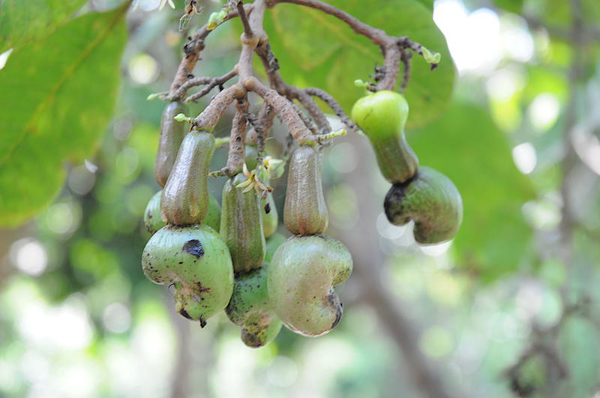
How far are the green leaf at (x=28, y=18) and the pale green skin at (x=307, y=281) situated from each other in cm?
85

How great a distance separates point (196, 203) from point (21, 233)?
3.13 meters

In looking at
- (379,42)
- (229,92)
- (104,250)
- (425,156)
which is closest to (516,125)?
(425,156)

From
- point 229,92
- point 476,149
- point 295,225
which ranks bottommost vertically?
point 476,149

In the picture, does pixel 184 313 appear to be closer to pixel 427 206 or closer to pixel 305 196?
pixel 305 196

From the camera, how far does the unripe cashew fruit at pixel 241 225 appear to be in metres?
1.26

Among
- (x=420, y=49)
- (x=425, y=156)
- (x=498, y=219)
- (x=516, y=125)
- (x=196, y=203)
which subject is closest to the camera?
(x=196, y=203)

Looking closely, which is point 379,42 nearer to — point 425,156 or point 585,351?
point 425,156

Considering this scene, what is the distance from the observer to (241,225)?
1257mm

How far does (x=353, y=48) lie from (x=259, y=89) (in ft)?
2.36

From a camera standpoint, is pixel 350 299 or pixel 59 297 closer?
pixel 350 299

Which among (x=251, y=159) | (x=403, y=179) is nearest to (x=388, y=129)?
(x=403, y=179)

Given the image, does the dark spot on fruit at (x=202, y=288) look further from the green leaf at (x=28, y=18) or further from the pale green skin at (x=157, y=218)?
the green leaf at (x=28, y=18)

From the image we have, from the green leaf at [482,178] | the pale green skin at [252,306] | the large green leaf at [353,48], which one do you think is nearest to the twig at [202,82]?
the pale green skin at [252,306]

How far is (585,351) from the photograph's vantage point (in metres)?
4.16
